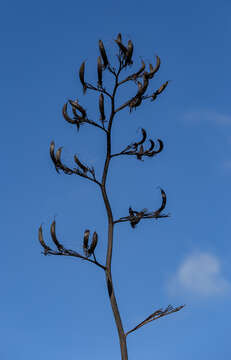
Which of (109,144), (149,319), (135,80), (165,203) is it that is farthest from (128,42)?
(149,319)

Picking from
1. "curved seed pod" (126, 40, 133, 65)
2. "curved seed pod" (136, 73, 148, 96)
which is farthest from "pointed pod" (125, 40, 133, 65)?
"curved seed pod" (136, 73, 148, 96)

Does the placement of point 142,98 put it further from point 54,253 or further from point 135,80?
point 54,253

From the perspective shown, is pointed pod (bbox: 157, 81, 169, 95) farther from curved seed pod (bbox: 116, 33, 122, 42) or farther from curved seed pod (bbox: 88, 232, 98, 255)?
curved seed pod (bbox: 88, 232, 98, 255)

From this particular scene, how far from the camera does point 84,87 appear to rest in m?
10.2

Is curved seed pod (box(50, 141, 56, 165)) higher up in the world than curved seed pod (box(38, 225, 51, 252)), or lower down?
higher up

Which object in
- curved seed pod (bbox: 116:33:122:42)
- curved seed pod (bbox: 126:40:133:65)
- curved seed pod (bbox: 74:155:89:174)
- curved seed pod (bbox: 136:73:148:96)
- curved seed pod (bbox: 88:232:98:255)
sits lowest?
curved seed pod (bbox: 88:232:98:255)

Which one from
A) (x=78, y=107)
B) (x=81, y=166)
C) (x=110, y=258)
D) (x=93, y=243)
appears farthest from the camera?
(x=78, y=107)

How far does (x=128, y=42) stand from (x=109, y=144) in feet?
4.93

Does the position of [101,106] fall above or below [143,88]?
below

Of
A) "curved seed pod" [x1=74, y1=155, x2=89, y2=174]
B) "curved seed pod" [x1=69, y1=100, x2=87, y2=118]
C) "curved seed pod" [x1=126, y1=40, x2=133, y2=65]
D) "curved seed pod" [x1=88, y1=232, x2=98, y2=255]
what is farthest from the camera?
"curved seed pod" [x1=69, y1=100, x2=87, y2=118]

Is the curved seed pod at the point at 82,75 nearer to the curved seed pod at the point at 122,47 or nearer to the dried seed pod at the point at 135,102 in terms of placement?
the curved seed pod at the point at 122,47

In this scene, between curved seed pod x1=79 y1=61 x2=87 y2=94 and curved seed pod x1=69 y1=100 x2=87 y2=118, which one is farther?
curved seed pod x1=69 y1=100 x2=87 y2=118

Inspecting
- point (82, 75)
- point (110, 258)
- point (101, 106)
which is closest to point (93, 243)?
point (110, 258)

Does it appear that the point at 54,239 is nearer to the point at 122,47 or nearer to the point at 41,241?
the point at 41,241
